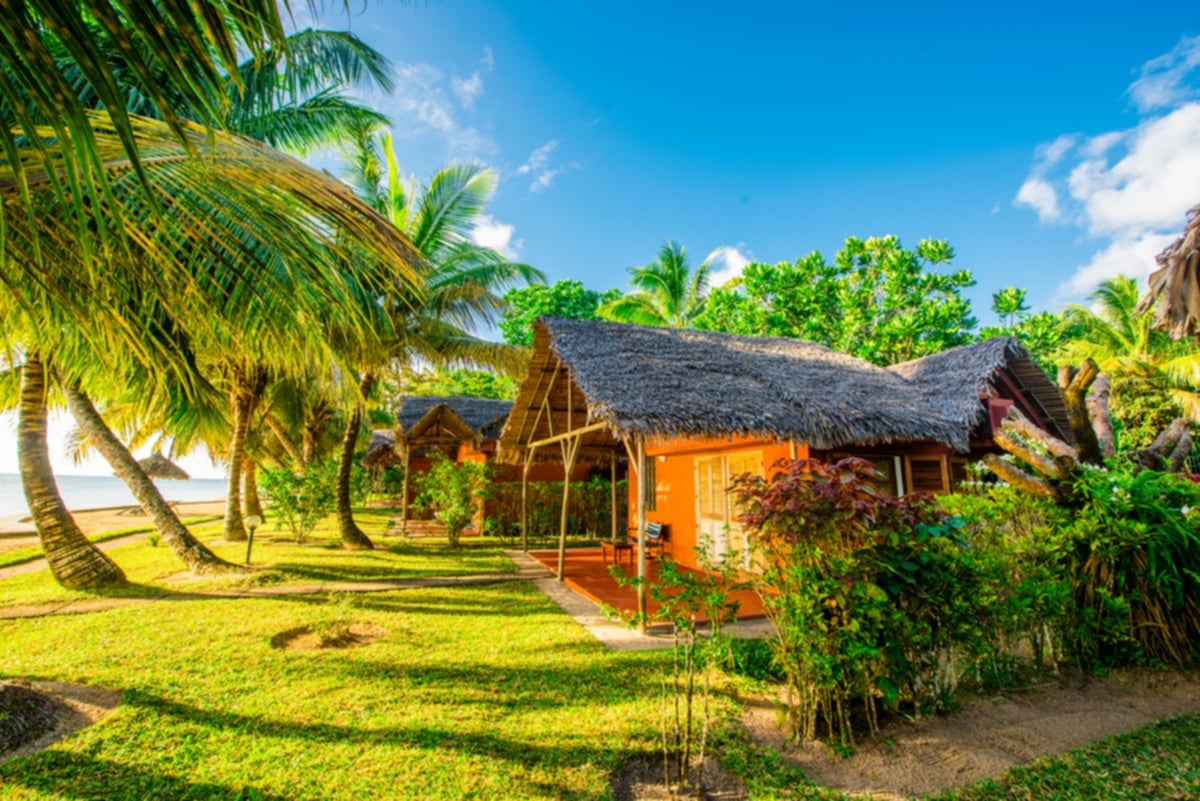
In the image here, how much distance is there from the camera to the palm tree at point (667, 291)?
2180cm

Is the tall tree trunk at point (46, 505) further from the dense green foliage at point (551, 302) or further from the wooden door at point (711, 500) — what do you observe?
the dense green foliage at point (551, 302)

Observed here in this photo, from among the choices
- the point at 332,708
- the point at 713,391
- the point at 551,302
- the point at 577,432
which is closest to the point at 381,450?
the point at 551,302

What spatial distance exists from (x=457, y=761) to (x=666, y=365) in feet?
21.2

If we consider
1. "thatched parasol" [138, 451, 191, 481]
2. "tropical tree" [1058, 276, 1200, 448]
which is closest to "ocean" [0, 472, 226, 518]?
"thatched parasol" [138, 451, 191, 481]

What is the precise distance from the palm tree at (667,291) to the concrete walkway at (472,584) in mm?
14497

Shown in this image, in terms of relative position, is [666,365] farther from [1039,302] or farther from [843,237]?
[1039,302]

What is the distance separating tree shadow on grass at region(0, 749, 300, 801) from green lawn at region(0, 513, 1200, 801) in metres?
0.01

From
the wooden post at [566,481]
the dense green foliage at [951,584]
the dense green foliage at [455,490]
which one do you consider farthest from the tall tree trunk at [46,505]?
the dense green foliage at [951,584]

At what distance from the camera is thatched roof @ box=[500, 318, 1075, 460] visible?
7137 millimetres

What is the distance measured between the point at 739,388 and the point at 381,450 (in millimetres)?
22242

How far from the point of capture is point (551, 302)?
34.9 metres

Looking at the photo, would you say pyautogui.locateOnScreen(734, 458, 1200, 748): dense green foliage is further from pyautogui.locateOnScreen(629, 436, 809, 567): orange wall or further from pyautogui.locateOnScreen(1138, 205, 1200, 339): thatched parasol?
pyautogui.locateOnScreen(629, 436, 809, 567): orange wall

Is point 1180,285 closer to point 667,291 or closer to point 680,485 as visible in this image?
point 680,485

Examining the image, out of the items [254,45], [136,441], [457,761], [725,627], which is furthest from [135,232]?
[136,441]
